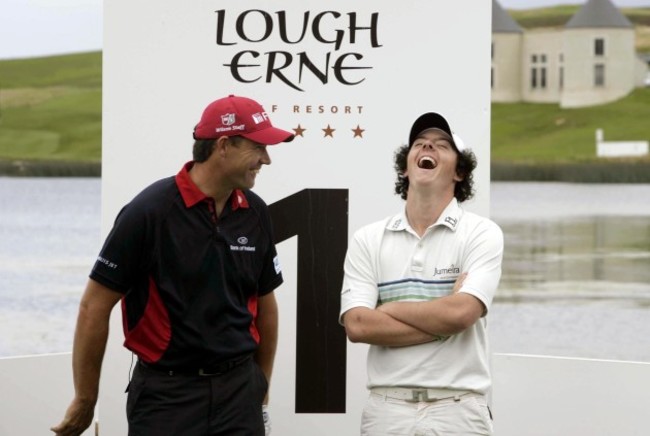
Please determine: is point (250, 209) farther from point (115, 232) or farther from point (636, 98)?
point (636, 98)

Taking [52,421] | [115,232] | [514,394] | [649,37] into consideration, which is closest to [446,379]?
[115,232]

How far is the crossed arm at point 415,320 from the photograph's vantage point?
3.40 metres

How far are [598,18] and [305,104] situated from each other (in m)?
41.3

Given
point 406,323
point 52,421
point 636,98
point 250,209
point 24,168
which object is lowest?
point 52,421

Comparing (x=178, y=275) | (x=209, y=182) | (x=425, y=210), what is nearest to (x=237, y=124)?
(x=209, y=182)

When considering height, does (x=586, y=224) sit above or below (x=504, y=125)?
below

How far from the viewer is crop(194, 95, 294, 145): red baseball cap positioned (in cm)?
334

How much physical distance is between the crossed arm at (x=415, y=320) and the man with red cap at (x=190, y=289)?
11.1 inches

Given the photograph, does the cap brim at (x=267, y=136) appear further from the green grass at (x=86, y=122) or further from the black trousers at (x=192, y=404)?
the green grass at (x=86, y=122)

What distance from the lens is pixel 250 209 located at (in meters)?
3.46

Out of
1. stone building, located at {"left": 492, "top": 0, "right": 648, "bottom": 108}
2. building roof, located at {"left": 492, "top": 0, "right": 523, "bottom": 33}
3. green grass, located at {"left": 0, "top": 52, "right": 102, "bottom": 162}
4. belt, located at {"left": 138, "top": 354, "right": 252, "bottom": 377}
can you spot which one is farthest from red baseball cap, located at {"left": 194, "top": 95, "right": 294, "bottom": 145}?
building roof, located at {"left": 492, "top": 0, "right": 523, "bottom": 33}

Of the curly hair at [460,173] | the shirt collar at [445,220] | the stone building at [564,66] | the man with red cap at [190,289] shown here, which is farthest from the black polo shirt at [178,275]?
the stone building at [564,66]

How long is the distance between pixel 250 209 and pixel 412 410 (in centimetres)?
61

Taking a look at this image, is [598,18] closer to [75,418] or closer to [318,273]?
[318,273]
